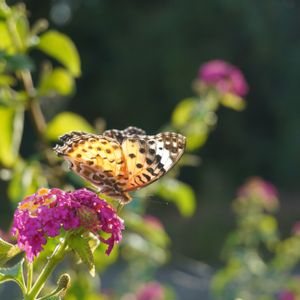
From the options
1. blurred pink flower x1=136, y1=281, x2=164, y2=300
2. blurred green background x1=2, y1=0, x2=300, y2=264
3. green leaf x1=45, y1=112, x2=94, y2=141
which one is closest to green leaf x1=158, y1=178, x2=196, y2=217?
green leaf x1=45, y1=112, x2=94, y2=141

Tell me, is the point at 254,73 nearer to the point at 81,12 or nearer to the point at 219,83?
the point at 81,12

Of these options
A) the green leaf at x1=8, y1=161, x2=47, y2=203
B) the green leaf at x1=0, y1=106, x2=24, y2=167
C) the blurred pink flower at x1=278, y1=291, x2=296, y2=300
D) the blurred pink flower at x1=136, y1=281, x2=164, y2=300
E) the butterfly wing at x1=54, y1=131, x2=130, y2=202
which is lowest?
the blurred pink flower at x1=136, y1=281, x2=164, y2=300

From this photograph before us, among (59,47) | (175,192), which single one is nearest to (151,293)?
(175,192)

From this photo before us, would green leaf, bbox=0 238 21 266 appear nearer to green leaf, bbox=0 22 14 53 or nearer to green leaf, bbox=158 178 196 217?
green leaf, bbox=0 22 14 53

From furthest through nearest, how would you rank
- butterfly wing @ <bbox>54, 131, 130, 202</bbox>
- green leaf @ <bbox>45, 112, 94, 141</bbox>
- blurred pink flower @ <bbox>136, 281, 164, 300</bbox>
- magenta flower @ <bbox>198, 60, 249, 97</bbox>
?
blurred pink flower @ <bbox>136, 281, 164, 300</bbox> < magenta flower @ <bbox>198, 60, 249, 97</bbox> < green leaf @ <bbox>45, 112, 94, 141</bbox> < butterfly wing @ <bbox>54, 131, 130, 202</bbox>

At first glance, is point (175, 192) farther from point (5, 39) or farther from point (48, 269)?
point (48, 269)

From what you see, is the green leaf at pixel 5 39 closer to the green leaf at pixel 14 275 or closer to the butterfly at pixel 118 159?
the butterfly at pixel 118 159

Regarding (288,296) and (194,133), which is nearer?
(194,133)

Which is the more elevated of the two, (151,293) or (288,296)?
(288,296)
